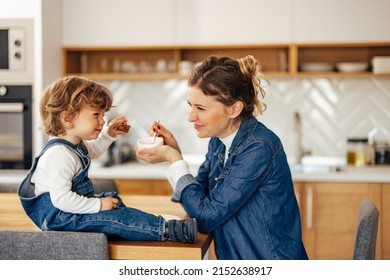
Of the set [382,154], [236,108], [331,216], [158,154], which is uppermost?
[236,108]

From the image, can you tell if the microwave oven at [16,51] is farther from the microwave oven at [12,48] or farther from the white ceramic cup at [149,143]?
the white ceramic cup at [149,143]

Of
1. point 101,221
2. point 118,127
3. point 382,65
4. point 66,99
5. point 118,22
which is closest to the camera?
point 101,221

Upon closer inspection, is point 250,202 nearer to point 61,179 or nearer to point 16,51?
point 61,179

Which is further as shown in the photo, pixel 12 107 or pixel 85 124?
pixel 12 107

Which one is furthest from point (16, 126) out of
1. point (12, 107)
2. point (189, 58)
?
point (189, 58)

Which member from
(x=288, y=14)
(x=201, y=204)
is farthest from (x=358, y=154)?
(x=201, y=204)

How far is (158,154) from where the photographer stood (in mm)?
1469

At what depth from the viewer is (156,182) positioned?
2.84 metres

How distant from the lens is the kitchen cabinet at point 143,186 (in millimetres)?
2842

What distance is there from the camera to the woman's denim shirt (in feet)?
4.57

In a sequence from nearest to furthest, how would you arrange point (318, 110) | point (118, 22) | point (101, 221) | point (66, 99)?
point (101, 221) → point (66, 99) → point (118, 22) → point (318, 110)

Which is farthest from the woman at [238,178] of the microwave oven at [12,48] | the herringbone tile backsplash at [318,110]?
the herringbone tile backsplash at [318,110]

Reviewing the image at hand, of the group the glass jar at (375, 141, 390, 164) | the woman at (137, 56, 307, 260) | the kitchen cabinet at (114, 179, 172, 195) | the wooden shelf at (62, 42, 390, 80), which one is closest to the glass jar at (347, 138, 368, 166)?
the glass jar at (375, 141, 390, 164)

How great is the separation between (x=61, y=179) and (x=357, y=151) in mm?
2131
